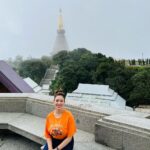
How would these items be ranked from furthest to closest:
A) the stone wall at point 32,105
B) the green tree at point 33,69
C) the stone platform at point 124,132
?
the green tree at point 33,69 < the stone wall at point 32,105 < the stone platform at point 124,132

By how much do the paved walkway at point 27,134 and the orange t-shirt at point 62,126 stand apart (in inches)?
15.4

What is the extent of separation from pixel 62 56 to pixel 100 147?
5574 cm

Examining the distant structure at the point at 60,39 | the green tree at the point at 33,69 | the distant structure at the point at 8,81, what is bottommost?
→ the distant structure at the point at 8,81

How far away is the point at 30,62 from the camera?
6175cm

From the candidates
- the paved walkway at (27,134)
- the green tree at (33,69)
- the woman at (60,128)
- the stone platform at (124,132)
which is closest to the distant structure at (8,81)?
the paved walkway at (27,134)

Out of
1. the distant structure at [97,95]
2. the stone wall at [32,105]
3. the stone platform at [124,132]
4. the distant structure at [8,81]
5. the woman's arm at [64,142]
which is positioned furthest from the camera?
the distant structure at [97,95]

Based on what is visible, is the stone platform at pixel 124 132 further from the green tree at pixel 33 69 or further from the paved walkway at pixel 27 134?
the green tree at pixel 33 69

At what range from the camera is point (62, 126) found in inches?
122

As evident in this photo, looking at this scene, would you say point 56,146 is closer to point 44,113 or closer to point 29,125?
point 29,125

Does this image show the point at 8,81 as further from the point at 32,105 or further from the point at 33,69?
the point at 33,69

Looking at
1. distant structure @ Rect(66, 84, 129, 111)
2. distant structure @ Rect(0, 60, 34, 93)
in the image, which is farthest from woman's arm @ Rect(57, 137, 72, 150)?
distant structure @ Rect(66, 84, 129, 111)

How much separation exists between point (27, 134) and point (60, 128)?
1.08 meters

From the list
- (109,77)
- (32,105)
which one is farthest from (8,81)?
(109,77)

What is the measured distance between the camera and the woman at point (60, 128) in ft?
10.1
